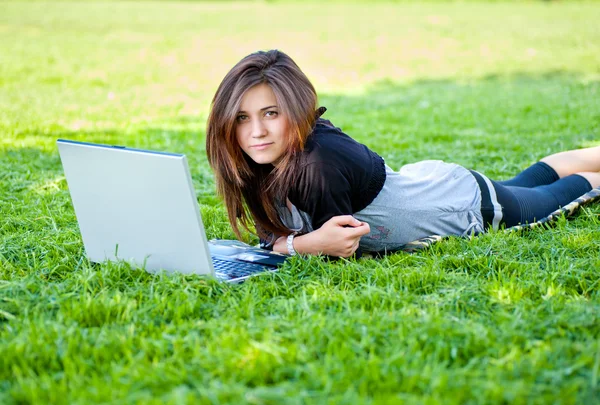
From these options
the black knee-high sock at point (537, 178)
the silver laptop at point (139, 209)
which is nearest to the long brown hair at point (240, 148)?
the silver laptop at point (139, 209)

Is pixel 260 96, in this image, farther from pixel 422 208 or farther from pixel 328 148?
pixel 422 208

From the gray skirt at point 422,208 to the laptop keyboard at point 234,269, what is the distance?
1.72 feet

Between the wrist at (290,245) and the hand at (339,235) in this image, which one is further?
the wrist at (290,245)

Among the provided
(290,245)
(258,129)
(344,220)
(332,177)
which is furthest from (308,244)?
(258,129)

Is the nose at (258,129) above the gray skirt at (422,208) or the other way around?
above

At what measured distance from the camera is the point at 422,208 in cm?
311

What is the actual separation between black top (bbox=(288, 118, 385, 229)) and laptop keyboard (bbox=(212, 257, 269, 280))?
0.32 meters

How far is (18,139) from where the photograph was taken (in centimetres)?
563

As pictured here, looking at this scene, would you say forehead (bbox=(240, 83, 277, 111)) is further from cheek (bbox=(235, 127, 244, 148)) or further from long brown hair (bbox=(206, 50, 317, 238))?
cheek (bbox=(235, 127, 244, 148))

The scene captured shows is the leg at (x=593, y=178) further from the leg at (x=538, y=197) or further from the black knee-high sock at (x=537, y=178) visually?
the black knee-high sock at (x=537, y=178)

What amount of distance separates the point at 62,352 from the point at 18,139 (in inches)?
164

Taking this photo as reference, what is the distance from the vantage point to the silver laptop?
7.61 feet

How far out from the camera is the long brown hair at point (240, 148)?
272 centimetres

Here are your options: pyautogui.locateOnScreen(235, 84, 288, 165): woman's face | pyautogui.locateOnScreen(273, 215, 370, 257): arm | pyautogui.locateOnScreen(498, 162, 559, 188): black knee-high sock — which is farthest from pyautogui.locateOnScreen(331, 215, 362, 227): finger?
pyautogui.locateOnScreen(498, 162, 559, 188): black knee-high sock
